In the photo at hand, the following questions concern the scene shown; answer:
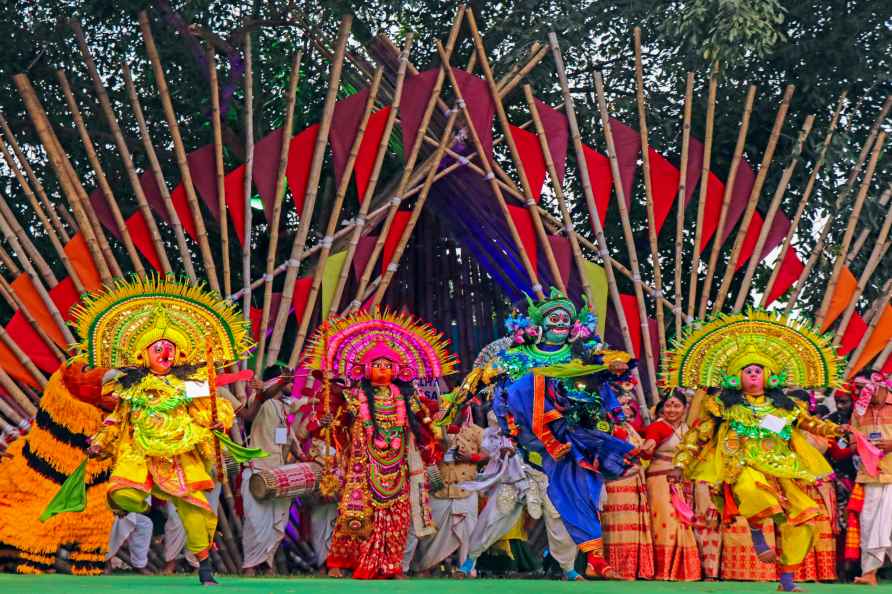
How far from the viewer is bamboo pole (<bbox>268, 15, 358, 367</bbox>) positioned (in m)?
10.4

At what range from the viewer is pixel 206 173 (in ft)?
35.0

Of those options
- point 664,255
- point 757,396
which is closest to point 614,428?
point 757,396

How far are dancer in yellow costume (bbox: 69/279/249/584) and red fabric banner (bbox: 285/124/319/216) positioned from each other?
242cm

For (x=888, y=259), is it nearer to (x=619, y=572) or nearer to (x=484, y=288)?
(x=484, y=288)

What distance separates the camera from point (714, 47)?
11500 mm

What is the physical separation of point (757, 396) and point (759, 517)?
64cm

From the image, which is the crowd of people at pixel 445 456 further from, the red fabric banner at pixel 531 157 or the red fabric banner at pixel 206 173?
the red fabric banner at pixel 531 157

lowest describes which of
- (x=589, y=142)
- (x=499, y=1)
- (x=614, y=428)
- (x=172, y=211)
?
(x=614, y=428)

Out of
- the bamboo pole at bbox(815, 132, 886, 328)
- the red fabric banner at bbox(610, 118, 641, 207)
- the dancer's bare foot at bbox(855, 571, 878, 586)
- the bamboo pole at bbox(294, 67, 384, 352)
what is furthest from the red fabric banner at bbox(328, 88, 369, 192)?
the dancer's bare foot at bbox(855, 571, 878, 586)

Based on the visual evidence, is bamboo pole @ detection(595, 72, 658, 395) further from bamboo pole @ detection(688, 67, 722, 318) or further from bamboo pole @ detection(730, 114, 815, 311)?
bamboo pole @ detection(730, 114, 815, 311)

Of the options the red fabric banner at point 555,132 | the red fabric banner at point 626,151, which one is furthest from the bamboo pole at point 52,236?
the red fabric banner at point 626,151

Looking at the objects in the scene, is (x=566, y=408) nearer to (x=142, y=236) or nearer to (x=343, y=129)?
(x=343, y=129)

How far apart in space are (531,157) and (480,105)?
51 cm

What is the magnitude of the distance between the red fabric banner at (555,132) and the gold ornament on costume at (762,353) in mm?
3147
